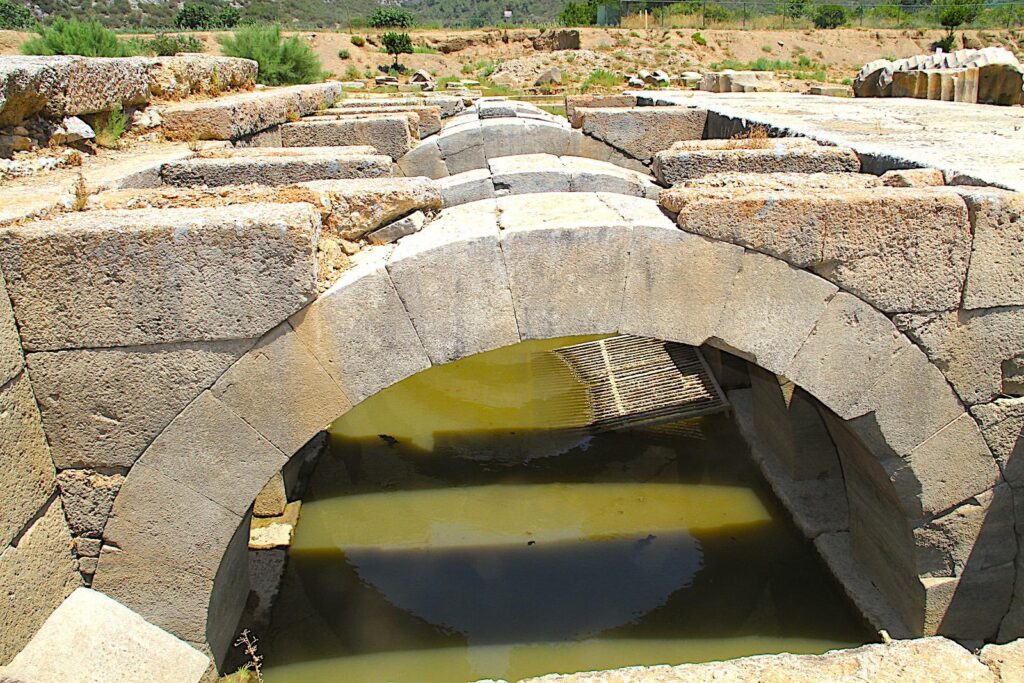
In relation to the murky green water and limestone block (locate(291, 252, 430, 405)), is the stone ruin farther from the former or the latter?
the murky green water

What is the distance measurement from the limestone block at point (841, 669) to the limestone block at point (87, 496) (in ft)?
7.09

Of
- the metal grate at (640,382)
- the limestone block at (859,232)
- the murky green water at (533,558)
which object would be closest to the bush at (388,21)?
the metal grate at (640,382)

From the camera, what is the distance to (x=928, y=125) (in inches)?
255

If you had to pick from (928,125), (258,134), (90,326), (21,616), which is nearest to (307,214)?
(90,326)

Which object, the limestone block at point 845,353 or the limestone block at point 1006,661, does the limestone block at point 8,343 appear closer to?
the limestone block at point 845,353

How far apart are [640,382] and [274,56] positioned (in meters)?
7.53

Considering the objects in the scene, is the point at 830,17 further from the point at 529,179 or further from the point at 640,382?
the point at 529,179

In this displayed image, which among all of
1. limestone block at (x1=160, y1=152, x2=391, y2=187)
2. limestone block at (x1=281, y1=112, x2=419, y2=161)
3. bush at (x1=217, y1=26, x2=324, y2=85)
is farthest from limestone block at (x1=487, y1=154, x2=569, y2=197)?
bush at (x1=217, y1=26, x2=324, y2=85)

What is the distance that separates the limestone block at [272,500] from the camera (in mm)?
5617

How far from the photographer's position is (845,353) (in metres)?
3.41

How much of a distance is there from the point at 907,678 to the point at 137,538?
301 centimetres

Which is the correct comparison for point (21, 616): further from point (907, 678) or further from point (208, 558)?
point (907, 678)

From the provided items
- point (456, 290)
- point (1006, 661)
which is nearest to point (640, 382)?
point (456, 290)

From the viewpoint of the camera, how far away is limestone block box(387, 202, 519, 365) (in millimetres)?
3186
